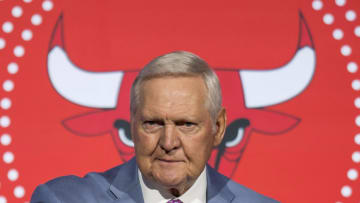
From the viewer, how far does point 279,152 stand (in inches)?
91.2

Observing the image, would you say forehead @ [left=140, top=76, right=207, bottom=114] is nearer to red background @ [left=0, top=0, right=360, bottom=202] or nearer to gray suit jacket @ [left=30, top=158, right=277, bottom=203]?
gray suit jacket @ [left=30, top=158, right=277, bottom=203]

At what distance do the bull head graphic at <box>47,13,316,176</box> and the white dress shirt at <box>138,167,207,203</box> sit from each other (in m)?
0.58

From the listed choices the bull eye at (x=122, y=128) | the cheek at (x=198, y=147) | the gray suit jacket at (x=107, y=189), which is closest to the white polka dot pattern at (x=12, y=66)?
the bull eye at (x=122, y=128)

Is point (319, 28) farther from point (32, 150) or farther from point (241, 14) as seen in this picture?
point (32, 150)

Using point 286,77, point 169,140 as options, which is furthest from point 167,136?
point 286,77

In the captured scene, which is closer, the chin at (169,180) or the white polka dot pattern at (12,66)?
the chin at (169,180)

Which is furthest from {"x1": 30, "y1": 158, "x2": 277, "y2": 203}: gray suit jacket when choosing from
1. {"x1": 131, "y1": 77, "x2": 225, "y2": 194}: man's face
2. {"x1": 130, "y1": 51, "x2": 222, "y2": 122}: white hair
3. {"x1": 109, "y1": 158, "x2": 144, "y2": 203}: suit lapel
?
{"x1": 130, "y1": 51, "x2": 222, "y2": 122}: white hair

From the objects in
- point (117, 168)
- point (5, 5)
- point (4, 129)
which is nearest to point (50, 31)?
point (5, 5)

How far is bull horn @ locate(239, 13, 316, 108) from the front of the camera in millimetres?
2342

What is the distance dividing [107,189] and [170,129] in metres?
0.34

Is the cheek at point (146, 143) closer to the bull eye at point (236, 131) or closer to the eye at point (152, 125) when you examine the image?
the eye at point (152, 125)

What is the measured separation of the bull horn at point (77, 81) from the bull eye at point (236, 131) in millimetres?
521

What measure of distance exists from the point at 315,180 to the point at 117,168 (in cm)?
97

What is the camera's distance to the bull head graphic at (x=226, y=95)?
227cm
